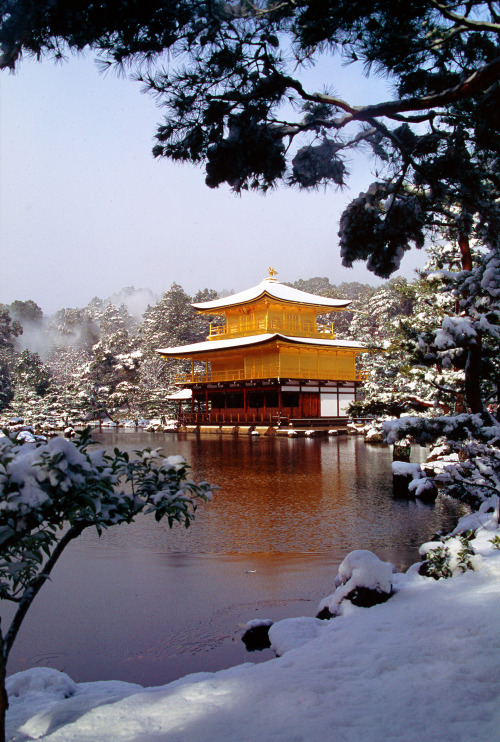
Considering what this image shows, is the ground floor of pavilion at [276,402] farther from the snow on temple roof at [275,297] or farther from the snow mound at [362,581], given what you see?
the snow mound at [362,581]

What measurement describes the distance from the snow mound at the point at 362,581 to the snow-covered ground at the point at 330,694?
1.51 ft

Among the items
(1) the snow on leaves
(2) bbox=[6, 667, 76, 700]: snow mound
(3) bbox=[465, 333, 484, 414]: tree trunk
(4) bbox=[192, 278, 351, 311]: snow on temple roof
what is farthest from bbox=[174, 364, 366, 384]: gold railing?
(1) the snow on leaves

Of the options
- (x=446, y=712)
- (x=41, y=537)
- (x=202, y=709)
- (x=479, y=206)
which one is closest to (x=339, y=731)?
(x=446, y=712)

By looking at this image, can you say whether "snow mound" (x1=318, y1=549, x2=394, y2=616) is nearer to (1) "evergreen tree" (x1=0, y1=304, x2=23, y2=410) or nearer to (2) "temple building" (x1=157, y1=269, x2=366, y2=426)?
(2) "temple building" (x1=157, y1=269, x2=366, y2=426)

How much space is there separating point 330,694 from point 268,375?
86.9 feet

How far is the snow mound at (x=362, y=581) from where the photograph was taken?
4.44 metres

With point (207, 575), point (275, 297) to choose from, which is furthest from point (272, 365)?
point (207, 575)

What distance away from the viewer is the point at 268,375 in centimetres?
2916

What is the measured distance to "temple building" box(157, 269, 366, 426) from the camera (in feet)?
95.2

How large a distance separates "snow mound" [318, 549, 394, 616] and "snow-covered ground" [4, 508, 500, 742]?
1.51 feet

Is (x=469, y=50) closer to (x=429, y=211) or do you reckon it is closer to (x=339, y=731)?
(x=429, y=211)

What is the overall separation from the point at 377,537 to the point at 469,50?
18.6 feet

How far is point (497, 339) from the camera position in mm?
6754

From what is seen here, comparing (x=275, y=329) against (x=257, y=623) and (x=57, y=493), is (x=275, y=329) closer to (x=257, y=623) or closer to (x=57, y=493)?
(x=257, y=623)
